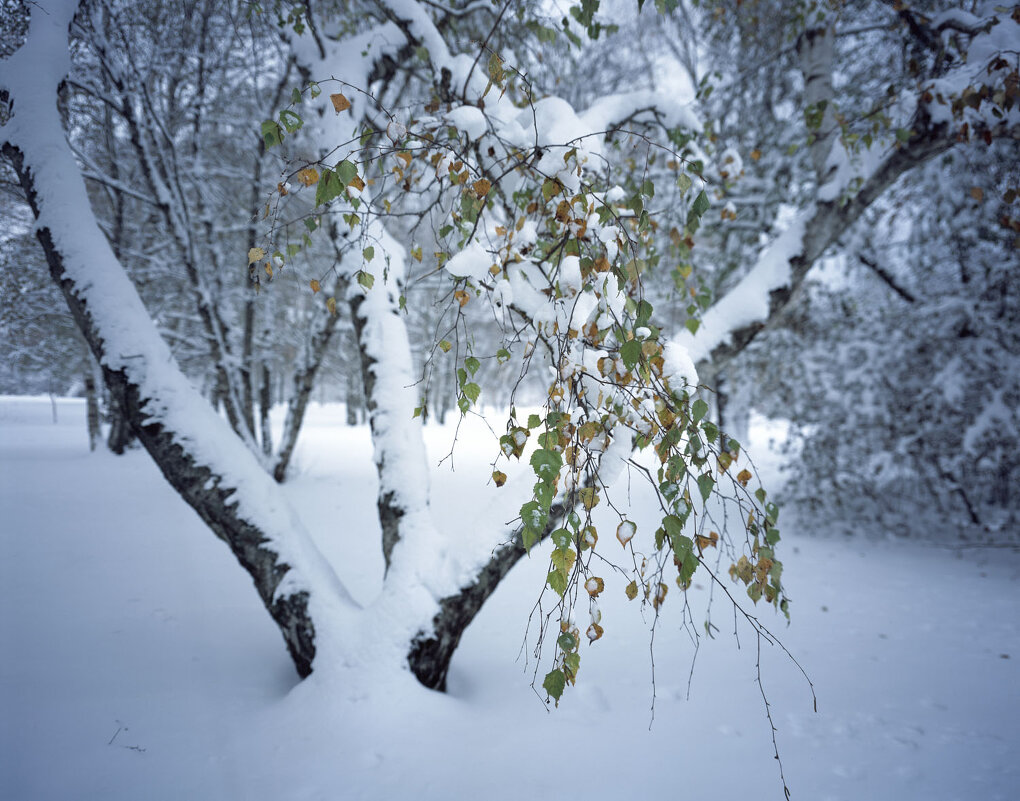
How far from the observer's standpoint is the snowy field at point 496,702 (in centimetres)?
196

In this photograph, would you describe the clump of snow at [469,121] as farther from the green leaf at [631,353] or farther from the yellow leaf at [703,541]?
the yellow leaf at [703,541]

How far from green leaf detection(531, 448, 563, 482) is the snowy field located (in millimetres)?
1434

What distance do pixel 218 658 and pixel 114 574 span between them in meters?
2.11

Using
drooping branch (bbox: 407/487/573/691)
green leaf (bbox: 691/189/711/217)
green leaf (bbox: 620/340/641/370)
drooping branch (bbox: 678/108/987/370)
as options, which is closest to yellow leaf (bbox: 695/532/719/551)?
green leaf (bbox: 620/340/641/370)

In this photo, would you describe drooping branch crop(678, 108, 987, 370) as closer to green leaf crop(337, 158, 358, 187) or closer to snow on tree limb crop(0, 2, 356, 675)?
green leaf crop(337, 158, 358, 187)

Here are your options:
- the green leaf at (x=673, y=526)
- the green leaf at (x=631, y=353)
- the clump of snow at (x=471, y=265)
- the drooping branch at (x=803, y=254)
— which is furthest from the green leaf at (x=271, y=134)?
the drooping branch at (x=803, y=254)

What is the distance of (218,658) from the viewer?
9.21 ft

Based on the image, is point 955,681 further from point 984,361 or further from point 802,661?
point 984,361

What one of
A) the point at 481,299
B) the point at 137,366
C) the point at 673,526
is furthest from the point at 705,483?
the point at 137,366

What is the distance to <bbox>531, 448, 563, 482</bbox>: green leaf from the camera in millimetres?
991

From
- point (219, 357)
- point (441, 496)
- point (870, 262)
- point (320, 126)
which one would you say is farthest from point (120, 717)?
point (870, 262)

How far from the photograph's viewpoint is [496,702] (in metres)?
2.52

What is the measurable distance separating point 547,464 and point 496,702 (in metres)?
2.15

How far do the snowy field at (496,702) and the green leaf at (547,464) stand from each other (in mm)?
1434
